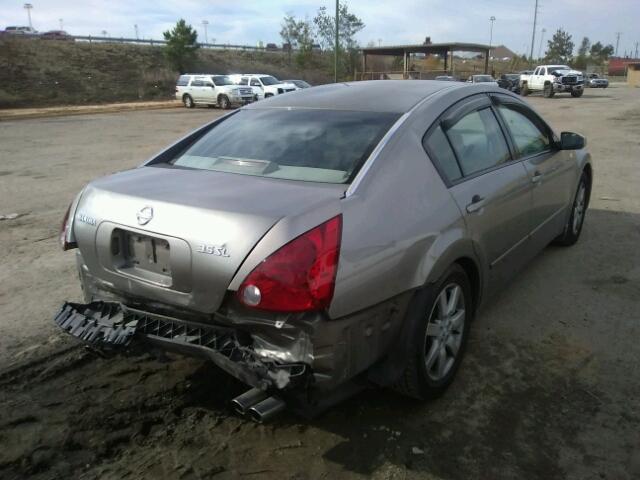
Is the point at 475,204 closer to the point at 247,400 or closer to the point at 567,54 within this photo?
the point at 247,400

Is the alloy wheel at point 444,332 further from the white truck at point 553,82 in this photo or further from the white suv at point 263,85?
the white truck at point 553,82

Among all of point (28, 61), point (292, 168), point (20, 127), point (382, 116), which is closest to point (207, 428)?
point (292, 168)

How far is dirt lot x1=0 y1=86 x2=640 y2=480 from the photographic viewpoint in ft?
Answer: 8.35

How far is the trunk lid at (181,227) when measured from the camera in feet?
7.68

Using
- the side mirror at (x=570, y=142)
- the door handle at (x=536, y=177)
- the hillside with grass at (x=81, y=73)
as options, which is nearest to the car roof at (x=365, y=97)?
the door handle at (x=536, y=177)

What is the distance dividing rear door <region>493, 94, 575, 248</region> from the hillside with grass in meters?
38.0

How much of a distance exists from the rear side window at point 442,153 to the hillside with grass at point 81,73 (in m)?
38.5

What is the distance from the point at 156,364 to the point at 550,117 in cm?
2068

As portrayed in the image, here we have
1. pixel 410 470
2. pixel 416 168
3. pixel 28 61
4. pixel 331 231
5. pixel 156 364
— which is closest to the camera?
pixel 331 231

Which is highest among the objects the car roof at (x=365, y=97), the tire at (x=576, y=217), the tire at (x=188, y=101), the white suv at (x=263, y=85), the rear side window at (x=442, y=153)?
the car roof at (x=365, y=97)

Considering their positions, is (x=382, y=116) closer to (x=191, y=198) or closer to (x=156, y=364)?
(x=191, y=198)

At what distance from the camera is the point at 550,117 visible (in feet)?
68.5

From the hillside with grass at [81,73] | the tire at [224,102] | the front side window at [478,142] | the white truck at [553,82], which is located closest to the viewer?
the front side window at [478,142]

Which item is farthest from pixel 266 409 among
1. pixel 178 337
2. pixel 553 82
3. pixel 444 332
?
pixel 553 82
